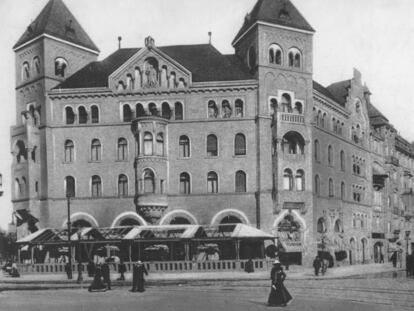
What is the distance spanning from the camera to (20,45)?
46281 millimetres

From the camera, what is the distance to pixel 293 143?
141 feet

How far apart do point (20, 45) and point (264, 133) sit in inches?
865

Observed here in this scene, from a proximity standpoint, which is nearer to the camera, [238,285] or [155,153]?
[238,285]

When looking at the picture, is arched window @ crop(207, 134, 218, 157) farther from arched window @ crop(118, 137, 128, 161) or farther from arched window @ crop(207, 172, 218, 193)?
arched window @ crop(118, 137, 128, 161)

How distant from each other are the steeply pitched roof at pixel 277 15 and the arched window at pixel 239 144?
9.03m

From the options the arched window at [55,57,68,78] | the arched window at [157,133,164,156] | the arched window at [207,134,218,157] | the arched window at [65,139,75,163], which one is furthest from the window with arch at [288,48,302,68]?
the arched window at [55,57,68,78]

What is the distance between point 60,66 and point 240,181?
59.5 ft

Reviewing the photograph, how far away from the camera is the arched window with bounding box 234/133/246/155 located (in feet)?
137

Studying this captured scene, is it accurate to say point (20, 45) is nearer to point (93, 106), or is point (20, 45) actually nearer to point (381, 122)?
point (93, 106)

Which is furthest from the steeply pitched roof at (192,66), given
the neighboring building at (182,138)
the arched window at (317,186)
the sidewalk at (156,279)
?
the sidewalk at (156,279)

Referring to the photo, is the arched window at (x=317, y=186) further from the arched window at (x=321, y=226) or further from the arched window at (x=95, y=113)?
the arched window at (x=95, y=113)

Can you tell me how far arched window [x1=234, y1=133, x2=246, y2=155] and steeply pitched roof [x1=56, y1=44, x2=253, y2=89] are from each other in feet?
15.0

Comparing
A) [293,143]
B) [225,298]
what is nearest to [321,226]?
[293,143]

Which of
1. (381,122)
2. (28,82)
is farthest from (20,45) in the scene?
(381,122)
